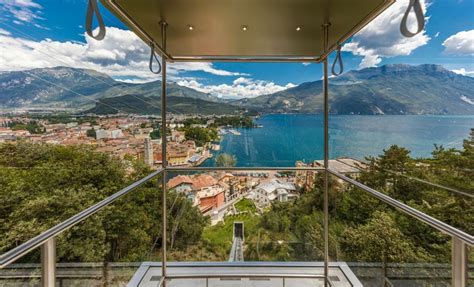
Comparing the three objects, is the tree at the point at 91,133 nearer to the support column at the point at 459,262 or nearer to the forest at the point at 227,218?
the forest at the point at 227,218

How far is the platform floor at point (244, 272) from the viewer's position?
90.7 inches

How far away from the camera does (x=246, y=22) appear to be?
170 centimetres

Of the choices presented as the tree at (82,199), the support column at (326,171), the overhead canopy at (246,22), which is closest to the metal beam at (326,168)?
the support column at (326,171)

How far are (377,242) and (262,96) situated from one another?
236cm

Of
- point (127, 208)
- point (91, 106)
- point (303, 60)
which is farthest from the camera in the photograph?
point (91, 106)

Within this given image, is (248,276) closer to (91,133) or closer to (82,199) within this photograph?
(82,199)

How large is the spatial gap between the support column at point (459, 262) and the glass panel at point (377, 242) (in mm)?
658

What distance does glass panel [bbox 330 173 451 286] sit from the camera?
1790mm

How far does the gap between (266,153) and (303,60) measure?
1147mm

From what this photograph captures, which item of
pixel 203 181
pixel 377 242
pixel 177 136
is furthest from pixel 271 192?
pixel 177 136

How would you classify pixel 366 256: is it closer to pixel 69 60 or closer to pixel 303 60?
pixel 303 60

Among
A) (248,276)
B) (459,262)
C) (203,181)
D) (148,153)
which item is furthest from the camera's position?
(148,153)

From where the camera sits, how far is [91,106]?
129 inches

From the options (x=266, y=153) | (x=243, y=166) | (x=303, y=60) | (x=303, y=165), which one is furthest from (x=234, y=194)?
(x=303, y=60)
